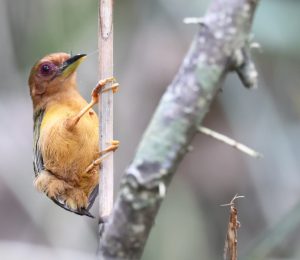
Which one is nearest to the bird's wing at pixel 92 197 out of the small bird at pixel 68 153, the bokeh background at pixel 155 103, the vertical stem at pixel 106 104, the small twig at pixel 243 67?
the small bird at pixel 68 153

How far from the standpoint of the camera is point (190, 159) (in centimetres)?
521

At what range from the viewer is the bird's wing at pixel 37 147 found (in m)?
3.33

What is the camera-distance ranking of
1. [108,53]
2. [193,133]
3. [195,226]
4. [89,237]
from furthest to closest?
1. [195,226]
2. [89,237]
3. [108,53]
4. [193,133]

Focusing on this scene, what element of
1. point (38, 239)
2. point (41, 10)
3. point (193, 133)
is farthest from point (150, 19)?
point (193, 133)

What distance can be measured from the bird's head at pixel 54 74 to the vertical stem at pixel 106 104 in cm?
122

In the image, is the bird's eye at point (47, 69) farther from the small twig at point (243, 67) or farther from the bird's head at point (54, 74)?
the small twig at point (243, 67)

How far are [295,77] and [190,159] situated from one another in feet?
3.77

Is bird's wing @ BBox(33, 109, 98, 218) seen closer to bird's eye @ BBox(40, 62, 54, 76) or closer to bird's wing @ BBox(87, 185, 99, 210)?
bird's wing @ BBox(87, 185, 99, 210)

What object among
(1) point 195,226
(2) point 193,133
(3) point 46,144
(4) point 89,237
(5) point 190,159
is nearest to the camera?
(2) point 193,133

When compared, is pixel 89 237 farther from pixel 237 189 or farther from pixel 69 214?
pixel 237 189

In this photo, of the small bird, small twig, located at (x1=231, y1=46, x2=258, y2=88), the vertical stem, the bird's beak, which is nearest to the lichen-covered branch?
small twig, located at (x1=231, y1=46, x2=258, y2=88)

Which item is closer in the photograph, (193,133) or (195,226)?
(193,133)

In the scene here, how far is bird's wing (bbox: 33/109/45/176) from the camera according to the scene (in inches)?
131

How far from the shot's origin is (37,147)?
3367 mm
